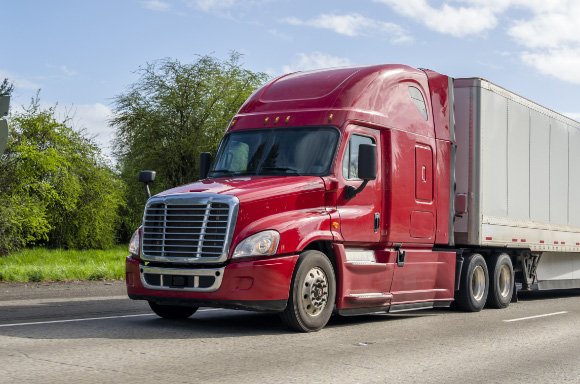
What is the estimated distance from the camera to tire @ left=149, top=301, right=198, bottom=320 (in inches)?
443

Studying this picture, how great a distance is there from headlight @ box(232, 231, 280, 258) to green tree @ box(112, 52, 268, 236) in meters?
37.3

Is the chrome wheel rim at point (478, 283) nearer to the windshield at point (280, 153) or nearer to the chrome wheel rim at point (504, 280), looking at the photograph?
the chrome wheel rim at point (504, 280)

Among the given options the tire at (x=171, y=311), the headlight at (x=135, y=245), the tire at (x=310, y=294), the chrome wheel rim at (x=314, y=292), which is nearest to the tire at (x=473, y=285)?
the tire at (x=310, y=294)

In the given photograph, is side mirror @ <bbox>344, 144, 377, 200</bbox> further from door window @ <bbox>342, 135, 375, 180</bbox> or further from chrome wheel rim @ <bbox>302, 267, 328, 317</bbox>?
chrome wheel rim @ <bbox>302, 267, 328, 317</bbox>

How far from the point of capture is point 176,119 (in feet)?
159

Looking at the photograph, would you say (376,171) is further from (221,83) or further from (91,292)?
(221,83)

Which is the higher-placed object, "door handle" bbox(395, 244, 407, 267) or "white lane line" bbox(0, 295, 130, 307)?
"door handle" bbox(395, 244, 407, 267)

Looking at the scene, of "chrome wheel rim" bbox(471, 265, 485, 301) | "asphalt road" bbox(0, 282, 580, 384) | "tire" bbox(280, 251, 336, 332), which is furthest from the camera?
"chrome wheel rim" bbox(471, 265, 485, 301)

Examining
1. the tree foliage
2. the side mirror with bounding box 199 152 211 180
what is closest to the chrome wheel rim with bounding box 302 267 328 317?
the side mirror with bounding box 199 152 211 180

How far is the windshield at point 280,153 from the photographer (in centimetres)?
1089

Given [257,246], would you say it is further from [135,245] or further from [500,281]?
[500,281]

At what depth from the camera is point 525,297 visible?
18875 millimetres

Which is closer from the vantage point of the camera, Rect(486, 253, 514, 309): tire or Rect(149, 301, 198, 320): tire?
Rect(149, 301, 198, 320): tire

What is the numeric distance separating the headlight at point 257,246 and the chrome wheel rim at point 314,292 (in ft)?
2.27
